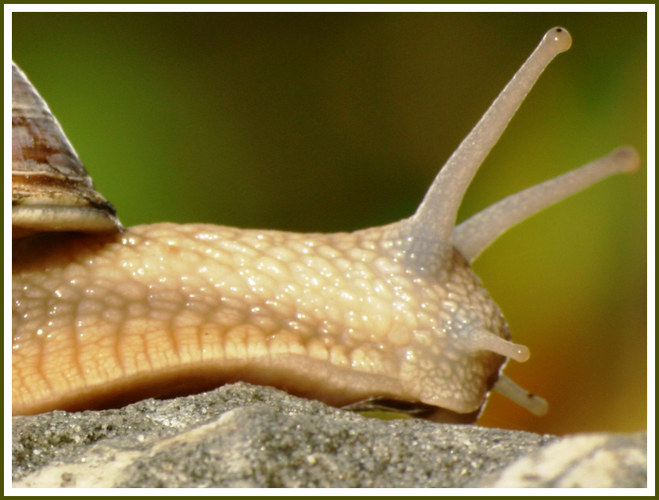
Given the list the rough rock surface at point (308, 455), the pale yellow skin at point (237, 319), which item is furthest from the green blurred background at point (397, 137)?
the rough rock surface at point (308, 455)

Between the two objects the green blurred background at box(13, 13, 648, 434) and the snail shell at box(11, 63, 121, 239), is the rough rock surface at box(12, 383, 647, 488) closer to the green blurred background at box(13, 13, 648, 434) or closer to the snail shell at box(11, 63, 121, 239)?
the snail shell at box(11, 63, 121, 239)

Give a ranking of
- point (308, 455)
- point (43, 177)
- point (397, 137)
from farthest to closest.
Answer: point (397, 137), point (43, 177), point (308, 455)

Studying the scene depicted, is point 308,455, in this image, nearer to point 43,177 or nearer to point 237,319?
point 237,319

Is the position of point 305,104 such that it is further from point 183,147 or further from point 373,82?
point 183,147

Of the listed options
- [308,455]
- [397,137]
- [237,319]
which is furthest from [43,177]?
[397,137]

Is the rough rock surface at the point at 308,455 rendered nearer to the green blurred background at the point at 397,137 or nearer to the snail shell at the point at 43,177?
the snail shell at the point at 43,177

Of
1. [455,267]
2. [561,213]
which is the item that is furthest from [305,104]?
[455,267]

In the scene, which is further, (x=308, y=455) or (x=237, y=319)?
(x=237, y=319)
